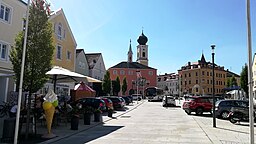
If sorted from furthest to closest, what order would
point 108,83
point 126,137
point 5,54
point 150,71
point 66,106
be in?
point 150,71, point 108,83, point 5,54, point 66,106, point 126,137

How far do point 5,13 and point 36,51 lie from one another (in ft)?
47.8

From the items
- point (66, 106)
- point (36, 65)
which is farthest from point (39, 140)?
point (66, 106)

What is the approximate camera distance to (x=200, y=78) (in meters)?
111

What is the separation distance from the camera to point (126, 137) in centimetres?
1091

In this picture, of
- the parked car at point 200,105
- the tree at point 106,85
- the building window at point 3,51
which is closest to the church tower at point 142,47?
the tree at point 106,85

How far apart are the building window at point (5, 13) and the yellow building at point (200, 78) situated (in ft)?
307

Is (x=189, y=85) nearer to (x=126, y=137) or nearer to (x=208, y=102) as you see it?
(x=208, y=102)

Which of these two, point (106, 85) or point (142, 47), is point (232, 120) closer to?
point (106, 85)

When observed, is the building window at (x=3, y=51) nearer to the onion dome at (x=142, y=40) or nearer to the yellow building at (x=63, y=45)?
the yellow building at (x=63, y=45)

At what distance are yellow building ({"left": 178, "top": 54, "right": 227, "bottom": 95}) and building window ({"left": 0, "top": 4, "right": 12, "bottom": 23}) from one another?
9359cm

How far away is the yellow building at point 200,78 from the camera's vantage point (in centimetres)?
11050

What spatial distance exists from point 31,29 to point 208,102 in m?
18.1

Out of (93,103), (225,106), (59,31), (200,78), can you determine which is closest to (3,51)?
(93,103)

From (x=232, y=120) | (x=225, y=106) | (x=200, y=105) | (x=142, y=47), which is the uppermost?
(x=142, y=47)
